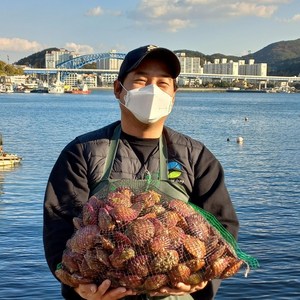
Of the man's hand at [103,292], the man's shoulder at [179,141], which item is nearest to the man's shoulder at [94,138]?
the man's shoulder at [179,141]

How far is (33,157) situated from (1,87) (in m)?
154

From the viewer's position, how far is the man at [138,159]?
317 centimetres

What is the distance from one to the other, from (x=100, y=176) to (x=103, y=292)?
2.04ft

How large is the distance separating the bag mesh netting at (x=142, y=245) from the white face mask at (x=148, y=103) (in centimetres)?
40

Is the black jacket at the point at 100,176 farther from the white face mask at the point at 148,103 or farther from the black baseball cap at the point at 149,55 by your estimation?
the black baseball cap at the point at 149,55

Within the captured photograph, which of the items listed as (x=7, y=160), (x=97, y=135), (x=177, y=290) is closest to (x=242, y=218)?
(x=7, y=160)

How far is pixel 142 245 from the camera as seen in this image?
9.08 feet

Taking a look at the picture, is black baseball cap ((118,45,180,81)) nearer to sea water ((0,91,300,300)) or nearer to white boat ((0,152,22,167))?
sea water ((0,91,300,300))

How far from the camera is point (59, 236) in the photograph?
314 cm

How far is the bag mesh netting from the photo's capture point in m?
2.74

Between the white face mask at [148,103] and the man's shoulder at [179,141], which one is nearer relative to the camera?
the white face mask at [148,103]

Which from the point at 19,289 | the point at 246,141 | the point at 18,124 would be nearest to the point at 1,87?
the point at 18,124

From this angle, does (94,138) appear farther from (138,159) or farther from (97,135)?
(138,159)

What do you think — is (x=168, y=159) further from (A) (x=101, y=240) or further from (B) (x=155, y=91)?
(A) (x=101, y=240)
